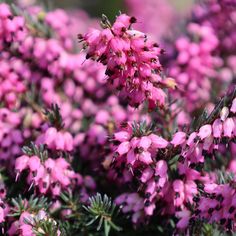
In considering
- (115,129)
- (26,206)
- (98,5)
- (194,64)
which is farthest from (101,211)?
(98,5)

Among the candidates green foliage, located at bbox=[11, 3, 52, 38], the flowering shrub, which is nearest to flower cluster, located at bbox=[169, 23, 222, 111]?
the flowering shrub

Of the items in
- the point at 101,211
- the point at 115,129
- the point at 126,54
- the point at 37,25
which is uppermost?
the point at 126,54

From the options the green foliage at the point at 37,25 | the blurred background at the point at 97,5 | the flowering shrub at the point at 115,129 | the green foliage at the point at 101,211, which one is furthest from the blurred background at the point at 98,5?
the green foliage at the point at 101,211

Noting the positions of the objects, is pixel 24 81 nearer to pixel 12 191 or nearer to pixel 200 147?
pixel 12 191

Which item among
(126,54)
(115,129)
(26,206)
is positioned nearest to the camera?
(126,54)

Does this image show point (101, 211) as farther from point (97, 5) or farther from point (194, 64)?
point (97, 5)

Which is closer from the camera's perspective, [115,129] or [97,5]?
[115,129]

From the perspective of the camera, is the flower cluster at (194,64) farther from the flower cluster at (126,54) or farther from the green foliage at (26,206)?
the green foliage at (26,206)

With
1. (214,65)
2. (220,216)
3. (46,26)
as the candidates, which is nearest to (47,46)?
(46,26)

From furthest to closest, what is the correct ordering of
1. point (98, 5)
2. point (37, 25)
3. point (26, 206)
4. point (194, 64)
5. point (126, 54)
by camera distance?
1. point (98, 5)
2. point (194, 64)
3. point (37, 25)
4. point (26, 206)
5. point (126, 54)
